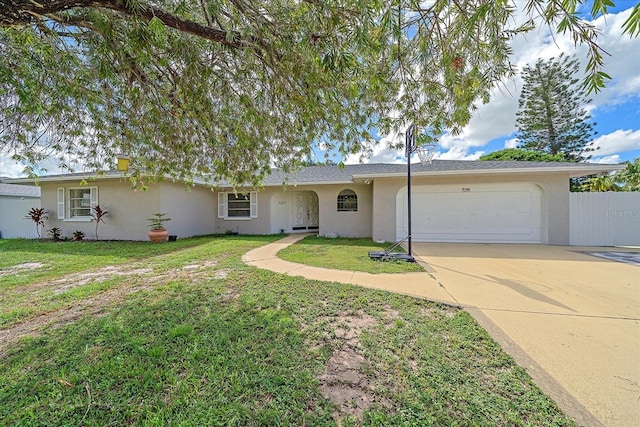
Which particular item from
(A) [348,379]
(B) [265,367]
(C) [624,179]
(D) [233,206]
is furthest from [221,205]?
(C) [624,179]

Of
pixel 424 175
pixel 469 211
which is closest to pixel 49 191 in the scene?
pixel 424 175

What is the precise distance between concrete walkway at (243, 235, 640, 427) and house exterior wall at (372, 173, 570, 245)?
183 centimetres

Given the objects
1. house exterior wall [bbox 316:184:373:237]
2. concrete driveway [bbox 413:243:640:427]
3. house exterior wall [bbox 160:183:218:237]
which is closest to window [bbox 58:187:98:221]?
house exterior wall [bbox 160:183:218:237]

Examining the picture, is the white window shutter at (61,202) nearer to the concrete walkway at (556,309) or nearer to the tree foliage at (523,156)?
the concrete walkway at (556,309)

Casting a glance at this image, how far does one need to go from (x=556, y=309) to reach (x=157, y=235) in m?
11.3

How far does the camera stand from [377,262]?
20.4ft

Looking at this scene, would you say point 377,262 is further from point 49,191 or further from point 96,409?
point 49,191

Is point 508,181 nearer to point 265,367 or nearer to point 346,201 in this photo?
point 346,201

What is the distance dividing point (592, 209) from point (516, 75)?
881cm

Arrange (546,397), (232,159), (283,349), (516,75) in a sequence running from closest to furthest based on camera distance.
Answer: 1. (546,397)
2. (283,349)
3. (516,75)
4. (232,159)

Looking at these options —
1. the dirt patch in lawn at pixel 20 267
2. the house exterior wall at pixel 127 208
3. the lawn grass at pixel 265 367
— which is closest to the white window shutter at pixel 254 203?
the house exterior wall at pixel 127 208

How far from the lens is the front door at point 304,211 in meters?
13.6

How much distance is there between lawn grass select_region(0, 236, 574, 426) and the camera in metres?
1.75

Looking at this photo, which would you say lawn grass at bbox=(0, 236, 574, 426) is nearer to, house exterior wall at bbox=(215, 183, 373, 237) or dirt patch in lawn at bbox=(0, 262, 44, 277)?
dirt patch in lawn at bbox=(0, 262, 44, 277)
